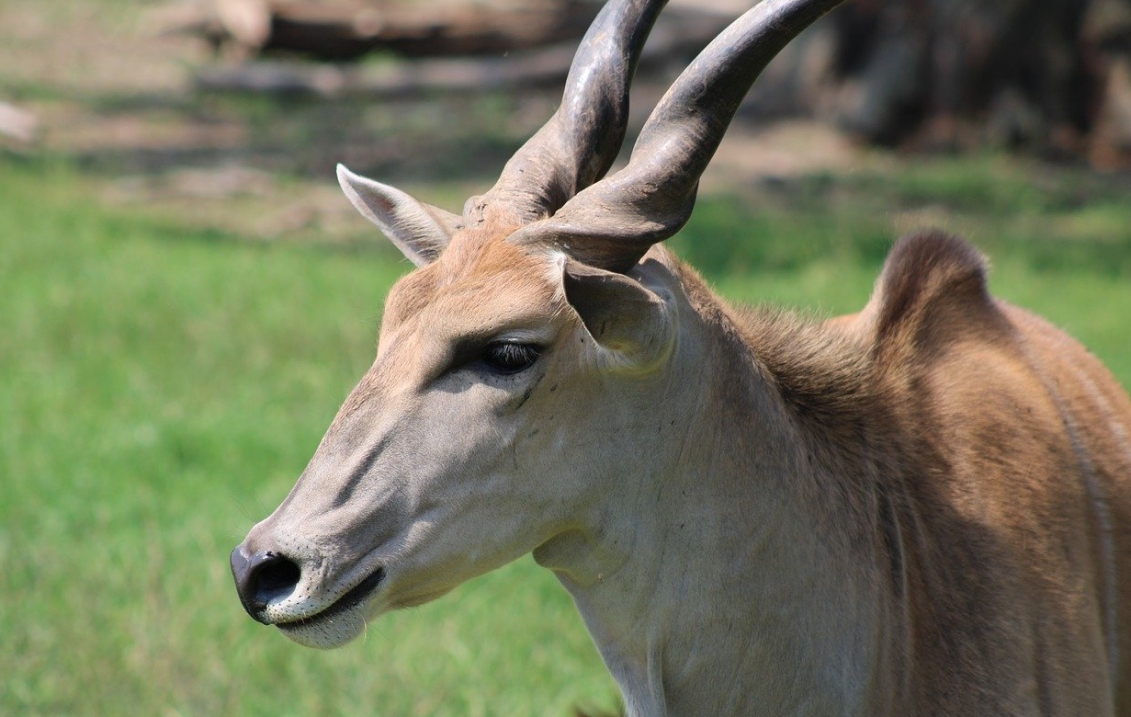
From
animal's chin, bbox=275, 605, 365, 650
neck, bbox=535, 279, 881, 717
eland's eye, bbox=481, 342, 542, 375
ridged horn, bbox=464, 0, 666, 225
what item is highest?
ridged horn, bbox=464, 0, 666, 225

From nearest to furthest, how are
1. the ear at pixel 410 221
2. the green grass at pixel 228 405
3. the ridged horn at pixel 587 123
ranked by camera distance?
1. the ridged horn at pixel 587 123
2. the ear at pixel 410 221
3. the green grass at pixel 228 405

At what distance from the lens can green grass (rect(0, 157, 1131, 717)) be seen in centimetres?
479

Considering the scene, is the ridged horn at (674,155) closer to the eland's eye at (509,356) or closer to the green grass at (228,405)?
the eland's eye at (509,356)

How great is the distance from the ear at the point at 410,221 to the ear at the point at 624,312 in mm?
574

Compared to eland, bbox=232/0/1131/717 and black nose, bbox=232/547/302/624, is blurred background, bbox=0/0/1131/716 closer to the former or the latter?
eland, bbox=232/0/1131/717

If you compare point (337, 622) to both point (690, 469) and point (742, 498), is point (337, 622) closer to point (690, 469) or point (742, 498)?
point (690, 469)

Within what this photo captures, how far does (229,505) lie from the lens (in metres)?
6.05

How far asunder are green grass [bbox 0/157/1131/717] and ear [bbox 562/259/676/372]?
916mm

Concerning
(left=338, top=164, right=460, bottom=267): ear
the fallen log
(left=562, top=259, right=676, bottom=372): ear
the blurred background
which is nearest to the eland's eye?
(left=562, top=259, right=676, bottom=372): ear

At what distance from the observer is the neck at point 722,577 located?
3.01 meters

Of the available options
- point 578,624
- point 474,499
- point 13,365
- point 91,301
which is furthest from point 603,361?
point 91,301

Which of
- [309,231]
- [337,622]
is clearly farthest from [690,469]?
[309,231]

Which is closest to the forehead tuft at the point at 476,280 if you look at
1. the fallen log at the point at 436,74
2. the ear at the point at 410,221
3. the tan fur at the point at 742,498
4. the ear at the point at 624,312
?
the tan fur at the point at 742,498

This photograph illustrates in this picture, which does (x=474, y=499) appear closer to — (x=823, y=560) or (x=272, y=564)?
(x=272, y=564)
